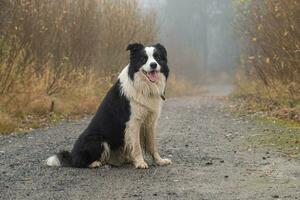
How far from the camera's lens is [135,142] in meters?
6.61

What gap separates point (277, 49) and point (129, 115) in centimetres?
740

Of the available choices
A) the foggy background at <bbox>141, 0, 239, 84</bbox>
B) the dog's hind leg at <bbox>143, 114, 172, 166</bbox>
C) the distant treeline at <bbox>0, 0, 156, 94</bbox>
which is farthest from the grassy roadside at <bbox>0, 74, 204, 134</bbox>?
the foggy background at <bbox>141, 0, 239, 84</bbox>

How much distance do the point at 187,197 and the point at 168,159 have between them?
78.1 inches

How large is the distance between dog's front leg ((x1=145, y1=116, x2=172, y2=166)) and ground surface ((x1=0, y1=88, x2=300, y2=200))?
0.15 meters

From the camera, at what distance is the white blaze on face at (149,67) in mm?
6465

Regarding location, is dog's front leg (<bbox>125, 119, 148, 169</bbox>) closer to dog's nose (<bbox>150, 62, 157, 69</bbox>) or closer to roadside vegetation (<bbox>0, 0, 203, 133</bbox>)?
dog's nose (<bbox>150, 62, 157, 69</bbox>)

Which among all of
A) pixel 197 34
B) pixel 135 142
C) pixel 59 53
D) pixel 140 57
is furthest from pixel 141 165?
pixel 197 34

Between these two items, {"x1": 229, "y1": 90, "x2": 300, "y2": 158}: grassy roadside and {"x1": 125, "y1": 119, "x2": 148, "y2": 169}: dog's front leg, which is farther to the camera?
{"x1": 229, "y1": 90, "x2": 300, "y2": 158}: grassy roadside

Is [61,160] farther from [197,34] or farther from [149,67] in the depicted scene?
[197,34]

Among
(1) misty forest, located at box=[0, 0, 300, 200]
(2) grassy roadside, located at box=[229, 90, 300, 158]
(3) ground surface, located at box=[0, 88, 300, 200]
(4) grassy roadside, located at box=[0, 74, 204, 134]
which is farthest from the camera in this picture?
(4) grassy roadside, located at box=[0, 74, 204, 134]

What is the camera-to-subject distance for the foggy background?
44.8m

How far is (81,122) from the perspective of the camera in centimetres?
1225

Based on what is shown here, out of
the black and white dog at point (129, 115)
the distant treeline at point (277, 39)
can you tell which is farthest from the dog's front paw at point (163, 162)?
the distant treeline at point (277, 39)

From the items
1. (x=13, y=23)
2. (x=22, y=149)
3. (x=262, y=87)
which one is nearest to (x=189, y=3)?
(x=262, y=87)
